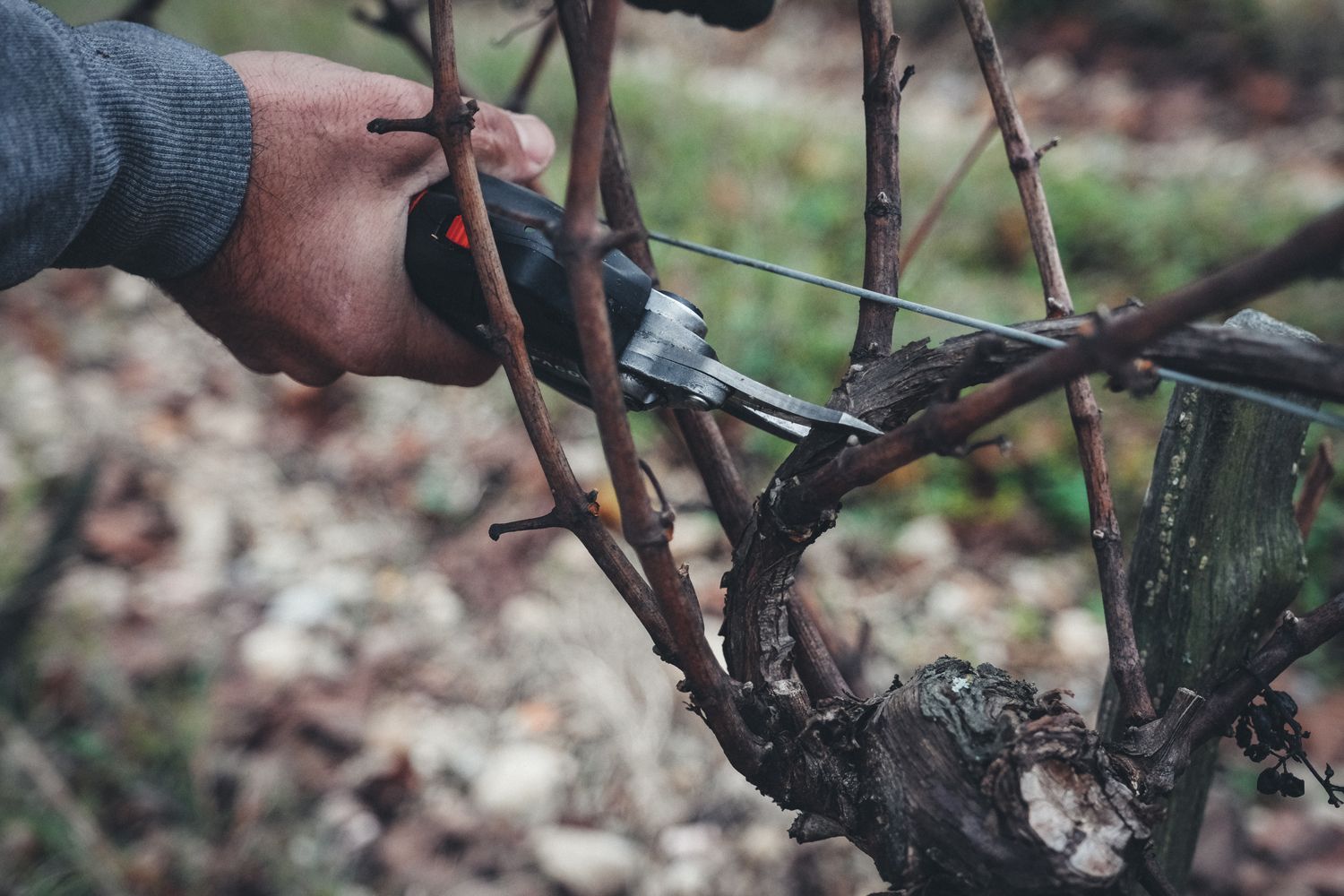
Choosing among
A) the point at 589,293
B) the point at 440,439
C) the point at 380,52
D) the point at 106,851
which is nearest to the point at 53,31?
the point at 589,293

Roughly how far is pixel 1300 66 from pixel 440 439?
415 cm

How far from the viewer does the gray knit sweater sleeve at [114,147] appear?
80 cm

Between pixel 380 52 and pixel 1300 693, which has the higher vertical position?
pixel 1300 693

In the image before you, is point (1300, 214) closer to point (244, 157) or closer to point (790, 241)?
point (790, 241)

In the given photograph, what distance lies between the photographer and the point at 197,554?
92.0 inches

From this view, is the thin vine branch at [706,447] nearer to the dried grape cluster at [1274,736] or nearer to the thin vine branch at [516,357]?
the thin vine branch at [516,357]

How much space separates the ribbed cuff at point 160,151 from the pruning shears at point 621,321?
214 mm

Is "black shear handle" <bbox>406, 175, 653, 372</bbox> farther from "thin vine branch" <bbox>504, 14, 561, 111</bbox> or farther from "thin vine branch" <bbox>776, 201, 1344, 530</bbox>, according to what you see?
"thin vine branch" <bbox>504, 14, 561, 111</bbox>

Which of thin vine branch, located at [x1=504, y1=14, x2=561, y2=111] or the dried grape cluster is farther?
thin vine branch, located at [x1=504, y1=14, x2=561, y2=111]

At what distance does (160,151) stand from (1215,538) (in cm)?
105

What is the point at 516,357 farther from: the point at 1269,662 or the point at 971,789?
the point at 1269,662

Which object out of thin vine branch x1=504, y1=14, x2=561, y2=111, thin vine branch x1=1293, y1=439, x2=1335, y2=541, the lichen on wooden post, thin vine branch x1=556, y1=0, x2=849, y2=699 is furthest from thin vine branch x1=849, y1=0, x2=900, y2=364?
thin vine branch x1=504, y1=14, x2=561, y2=111

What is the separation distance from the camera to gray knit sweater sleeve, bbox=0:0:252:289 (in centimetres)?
80

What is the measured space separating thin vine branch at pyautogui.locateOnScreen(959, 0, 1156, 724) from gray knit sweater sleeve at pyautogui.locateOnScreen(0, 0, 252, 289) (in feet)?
2.41
